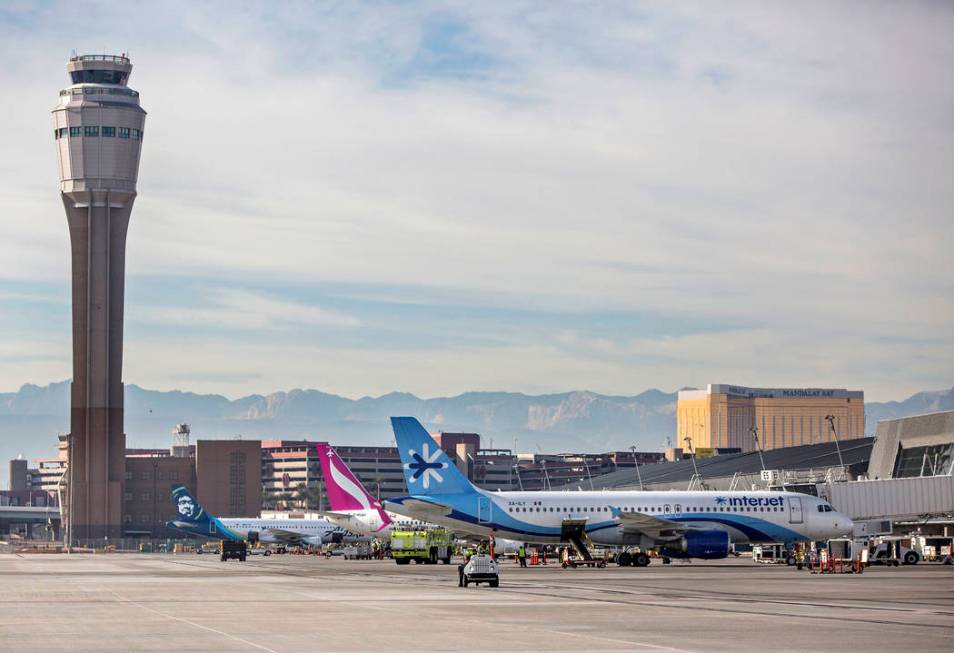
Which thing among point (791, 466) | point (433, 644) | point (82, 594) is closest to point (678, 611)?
point (433, 644)

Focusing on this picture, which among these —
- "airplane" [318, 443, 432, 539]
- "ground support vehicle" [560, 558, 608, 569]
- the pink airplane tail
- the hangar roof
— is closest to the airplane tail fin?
"airplane" [318, 443, 432, 539]

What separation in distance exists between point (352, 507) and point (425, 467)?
41.8 metres

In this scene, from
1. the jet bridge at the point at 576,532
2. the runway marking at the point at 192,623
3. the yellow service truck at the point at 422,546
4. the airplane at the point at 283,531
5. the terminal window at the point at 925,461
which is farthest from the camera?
the airplane at the point at 283,531

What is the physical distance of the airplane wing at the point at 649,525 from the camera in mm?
91000

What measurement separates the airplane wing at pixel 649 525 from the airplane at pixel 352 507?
1374 inches

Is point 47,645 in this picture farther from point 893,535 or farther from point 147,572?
point 893,535

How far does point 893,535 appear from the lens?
11488 cm

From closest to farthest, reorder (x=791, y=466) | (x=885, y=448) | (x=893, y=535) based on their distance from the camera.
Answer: (x=893, y=535) → (x=885, y=448) → (x=791, y=466)

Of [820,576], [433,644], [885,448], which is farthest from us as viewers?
[885,448]

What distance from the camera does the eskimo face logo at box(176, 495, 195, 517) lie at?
18125cm

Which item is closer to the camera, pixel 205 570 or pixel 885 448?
pixel 205 570

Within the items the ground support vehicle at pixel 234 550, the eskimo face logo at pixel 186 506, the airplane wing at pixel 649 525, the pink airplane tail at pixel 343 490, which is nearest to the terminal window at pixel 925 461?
the airplane wing at pixel 649 525

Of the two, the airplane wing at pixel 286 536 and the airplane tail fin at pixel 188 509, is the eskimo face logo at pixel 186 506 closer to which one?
the airplane tail fin at pixel 188 509

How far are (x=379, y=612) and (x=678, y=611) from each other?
30.8ft
